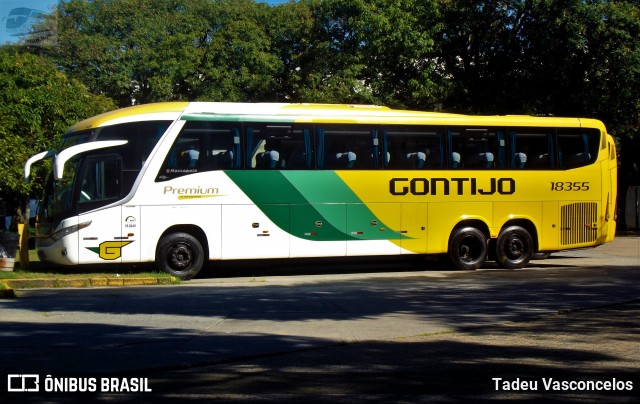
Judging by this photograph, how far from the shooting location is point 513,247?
1972 cm

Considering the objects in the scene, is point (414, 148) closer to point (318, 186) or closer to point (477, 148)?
point (477, 148)

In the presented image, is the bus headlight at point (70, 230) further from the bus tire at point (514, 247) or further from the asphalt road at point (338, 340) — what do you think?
the bus tire at point (514, 247)

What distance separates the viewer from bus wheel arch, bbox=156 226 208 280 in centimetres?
1727

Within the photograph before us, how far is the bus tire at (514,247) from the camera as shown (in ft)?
64.3

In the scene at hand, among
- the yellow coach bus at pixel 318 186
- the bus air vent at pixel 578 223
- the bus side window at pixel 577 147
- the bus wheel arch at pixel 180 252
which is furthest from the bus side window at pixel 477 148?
the bus wheel arch at pixel 180 252

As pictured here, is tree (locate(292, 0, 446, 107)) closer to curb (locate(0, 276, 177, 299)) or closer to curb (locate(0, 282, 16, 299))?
curb (locate(0, 276, 177, 299))

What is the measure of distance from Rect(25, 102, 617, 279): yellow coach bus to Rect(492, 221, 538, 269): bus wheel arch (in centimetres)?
3

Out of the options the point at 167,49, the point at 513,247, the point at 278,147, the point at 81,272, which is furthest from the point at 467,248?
the point at 167,49

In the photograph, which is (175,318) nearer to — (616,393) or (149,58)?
(616,393)

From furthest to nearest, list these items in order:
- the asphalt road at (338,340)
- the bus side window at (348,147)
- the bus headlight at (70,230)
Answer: the bus side window at (348,147) → the bus headlight at (70,230) → the asphalt road at (338,340)

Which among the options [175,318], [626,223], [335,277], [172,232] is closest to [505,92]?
[626,223]

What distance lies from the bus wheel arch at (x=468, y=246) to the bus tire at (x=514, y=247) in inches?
15.5

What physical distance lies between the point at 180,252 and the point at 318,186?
3.46 m

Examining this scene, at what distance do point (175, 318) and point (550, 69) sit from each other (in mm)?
21930
